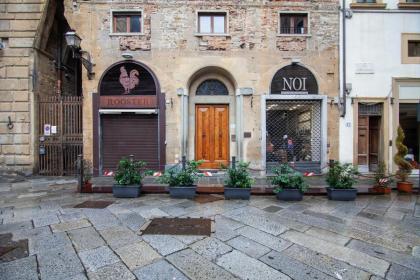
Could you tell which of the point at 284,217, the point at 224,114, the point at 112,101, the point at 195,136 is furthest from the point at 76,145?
the point at 284,217

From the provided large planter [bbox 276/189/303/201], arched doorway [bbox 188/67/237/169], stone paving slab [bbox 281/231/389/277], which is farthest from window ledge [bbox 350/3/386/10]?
stone paving slab [bbox 281/231/389/277]

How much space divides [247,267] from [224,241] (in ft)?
2.47

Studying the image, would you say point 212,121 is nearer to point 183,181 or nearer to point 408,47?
point 183,181

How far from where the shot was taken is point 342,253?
11.1 feet

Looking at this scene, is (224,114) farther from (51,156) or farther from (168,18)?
(51,156)

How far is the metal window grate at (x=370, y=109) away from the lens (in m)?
9.89

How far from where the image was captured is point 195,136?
33.3 ft

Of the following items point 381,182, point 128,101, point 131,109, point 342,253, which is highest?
point 128,101

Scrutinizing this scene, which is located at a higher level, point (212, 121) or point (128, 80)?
point (128, 80)

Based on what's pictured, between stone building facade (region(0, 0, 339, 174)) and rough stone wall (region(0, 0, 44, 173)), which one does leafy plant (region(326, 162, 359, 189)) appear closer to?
stone building facade (region(0, 0, 339, 174))

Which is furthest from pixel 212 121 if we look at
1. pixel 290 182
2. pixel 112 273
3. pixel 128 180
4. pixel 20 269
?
pixel 20 269

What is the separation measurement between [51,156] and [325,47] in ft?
38.7

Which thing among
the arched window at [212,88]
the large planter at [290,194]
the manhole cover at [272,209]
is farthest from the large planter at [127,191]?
the arched window at [212,88]

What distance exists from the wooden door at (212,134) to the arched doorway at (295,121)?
1673 mm
